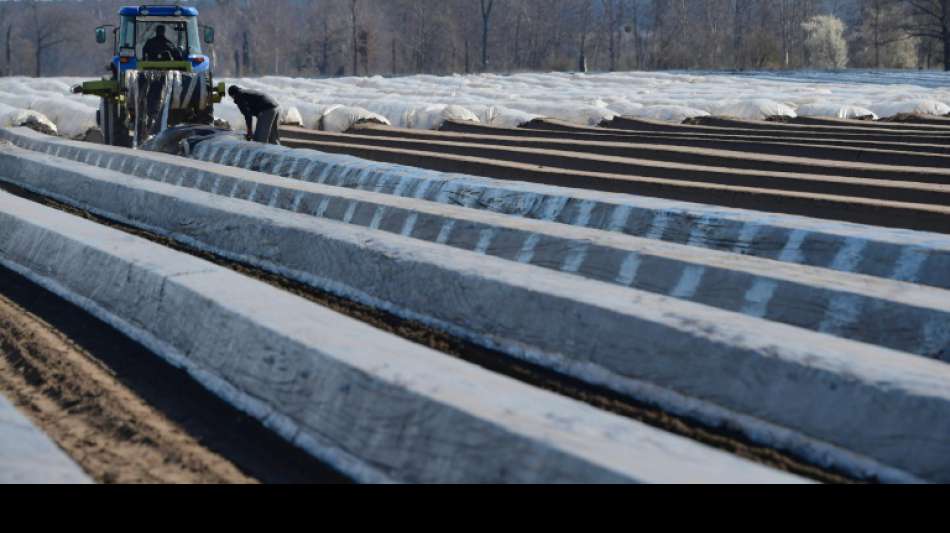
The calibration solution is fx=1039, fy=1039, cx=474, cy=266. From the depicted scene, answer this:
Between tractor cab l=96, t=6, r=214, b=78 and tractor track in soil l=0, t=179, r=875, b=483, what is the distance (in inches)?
365

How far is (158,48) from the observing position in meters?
14.0

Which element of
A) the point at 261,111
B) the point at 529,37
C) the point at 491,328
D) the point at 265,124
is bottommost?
the point at 491,328

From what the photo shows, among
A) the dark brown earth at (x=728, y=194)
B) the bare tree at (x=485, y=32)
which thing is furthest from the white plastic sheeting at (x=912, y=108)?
the bare tree at (x=485, y=32)

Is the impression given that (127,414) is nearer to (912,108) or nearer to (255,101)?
(255,101)

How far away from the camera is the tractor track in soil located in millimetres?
2924

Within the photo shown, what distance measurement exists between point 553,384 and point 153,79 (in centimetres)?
945

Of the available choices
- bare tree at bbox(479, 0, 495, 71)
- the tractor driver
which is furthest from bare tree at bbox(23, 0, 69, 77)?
the tractor driver

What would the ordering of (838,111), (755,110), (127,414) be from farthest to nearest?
1. (755,110)
2. (838,111)
3. (127,414)

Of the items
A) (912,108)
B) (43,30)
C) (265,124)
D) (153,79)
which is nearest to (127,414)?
(265,124)

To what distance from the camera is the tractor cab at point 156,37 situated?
13.8 m

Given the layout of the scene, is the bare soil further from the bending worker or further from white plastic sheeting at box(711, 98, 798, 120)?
white plastic sheeting at box(711, 98, 798, 120)

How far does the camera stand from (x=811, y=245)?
15.5 ft

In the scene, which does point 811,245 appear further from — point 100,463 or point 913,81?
point 913,81

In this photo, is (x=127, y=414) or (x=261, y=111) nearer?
(x=127, y=414)
